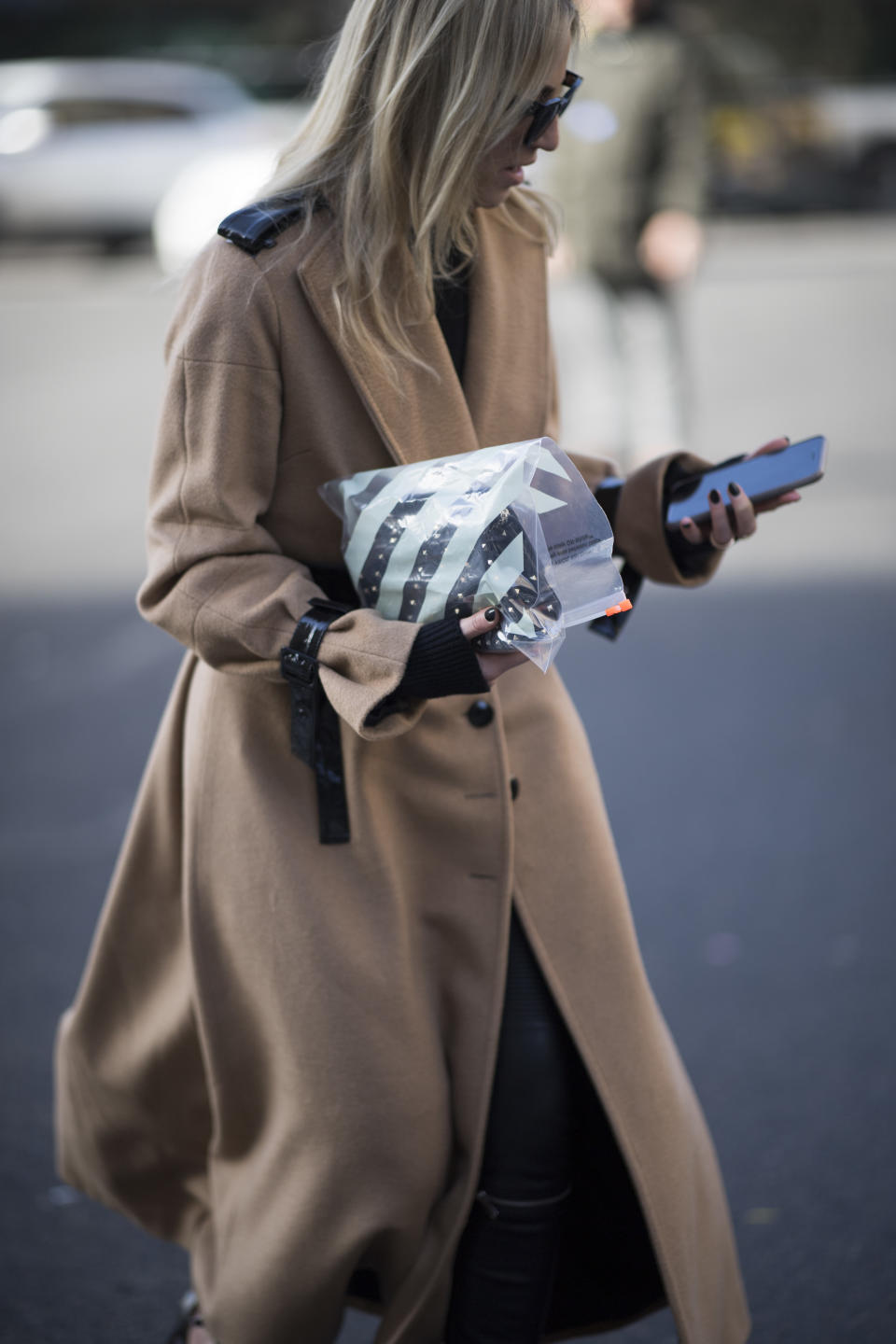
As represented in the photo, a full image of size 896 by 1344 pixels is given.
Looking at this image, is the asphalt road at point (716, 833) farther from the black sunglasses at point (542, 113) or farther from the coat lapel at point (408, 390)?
the black sunglasses at point (542, 113)

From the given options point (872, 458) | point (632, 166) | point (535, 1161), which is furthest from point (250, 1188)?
point (872, 458)

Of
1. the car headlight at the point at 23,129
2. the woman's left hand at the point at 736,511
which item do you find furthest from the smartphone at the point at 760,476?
the car headlight at the point at 23,129

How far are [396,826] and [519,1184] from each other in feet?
1.65

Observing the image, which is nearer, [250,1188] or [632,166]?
[250,1188]

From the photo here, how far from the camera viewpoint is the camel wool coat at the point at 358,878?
5.97ft

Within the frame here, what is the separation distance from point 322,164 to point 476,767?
809mm

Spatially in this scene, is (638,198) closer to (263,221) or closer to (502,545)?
(263,221)

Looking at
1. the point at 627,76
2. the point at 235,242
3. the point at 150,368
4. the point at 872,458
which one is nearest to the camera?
the point at 235,242

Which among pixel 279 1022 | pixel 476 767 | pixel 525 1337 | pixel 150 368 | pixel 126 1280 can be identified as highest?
pixel 150 368

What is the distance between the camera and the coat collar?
5.98ft

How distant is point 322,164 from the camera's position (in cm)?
187

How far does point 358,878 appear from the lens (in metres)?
1.93

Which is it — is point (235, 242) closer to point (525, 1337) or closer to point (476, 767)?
point (476, 767)

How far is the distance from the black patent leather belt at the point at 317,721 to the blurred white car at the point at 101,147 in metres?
13.4
